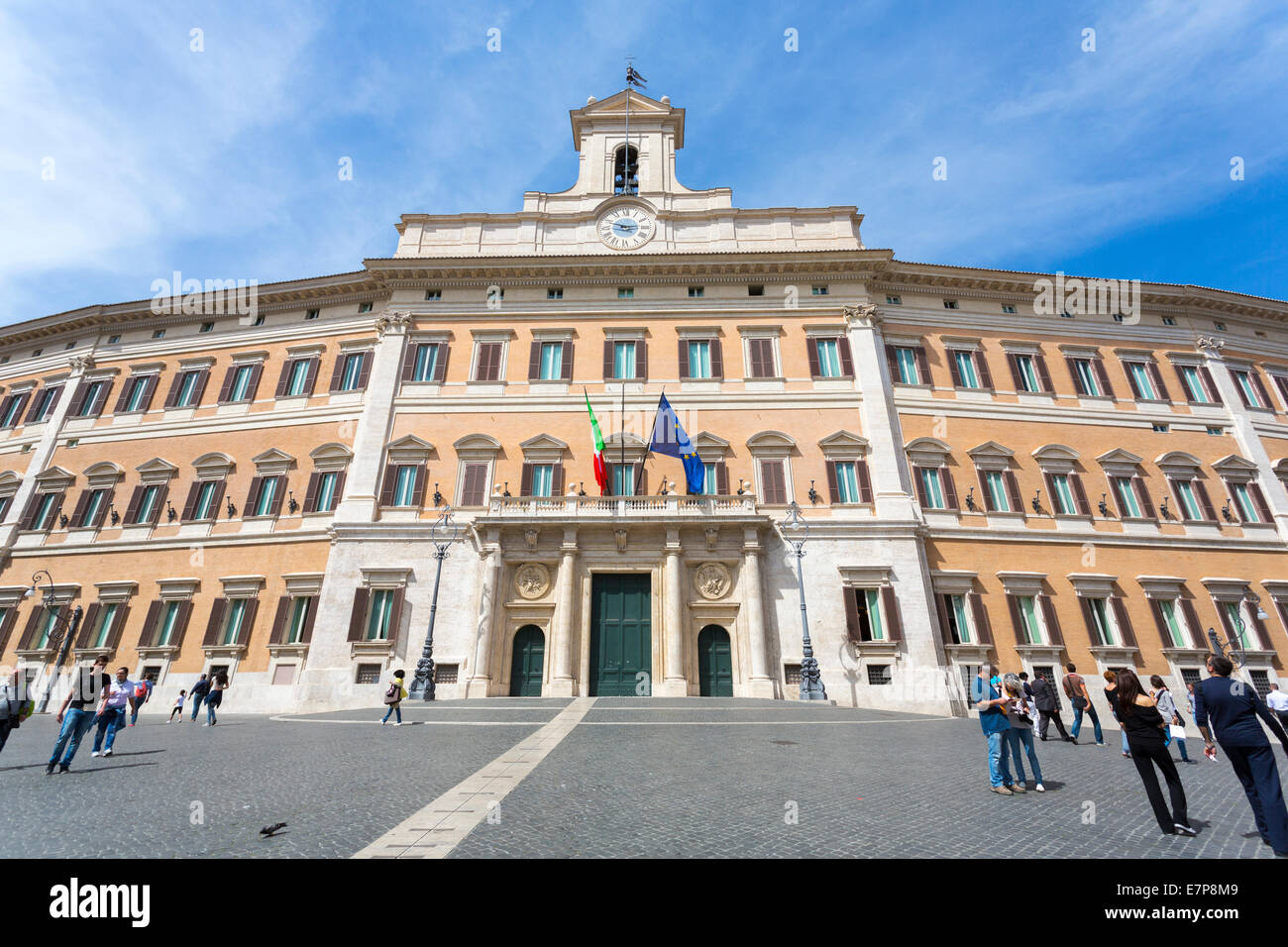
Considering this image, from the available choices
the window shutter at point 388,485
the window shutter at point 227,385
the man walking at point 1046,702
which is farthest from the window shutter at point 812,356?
the window shutter at point 227,385

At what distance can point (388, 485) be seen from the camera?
2123 centimetres

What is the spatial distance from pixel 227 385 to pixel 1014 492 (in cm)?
3186

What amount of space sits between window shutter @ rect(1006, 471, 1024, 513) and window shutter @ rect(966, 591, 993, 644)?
392cm

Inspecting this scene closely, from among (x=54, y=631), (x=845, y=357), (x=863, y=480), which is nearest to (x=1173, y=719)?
(x=863, y=480)

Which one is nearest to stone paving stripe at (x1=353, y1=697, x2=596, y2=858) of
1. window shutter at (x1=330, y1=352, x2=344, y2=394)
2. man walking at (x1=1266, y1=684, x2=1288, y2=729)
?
man walking at (x1=1266, y1=684, x2=1288, y2=729)

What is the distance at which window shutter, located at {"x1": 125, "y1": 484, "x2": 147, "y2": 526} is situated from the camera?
878 inches

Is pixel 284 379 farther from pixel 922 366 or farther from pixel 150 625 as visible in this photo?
pixel 922 366

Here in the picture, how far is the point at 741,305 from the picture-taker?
2412 centimetres

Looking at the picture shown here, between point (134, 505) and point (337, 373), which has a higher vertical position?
point (337, 373)

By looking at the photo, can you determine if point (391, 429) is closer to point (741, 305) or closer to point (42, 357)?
point (741, 305)

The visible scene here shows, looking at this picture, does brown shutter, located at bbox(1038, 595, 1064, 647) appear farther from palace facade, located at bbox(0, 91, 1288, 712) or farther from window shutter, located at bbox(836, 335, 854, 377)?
window shutter, located at bbox(836, 335, 854, 377)

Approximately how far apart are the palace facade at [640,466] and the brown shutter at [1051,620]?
195 millimetres

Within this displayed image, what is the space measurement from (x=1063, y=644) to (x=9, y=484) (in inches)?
1615
